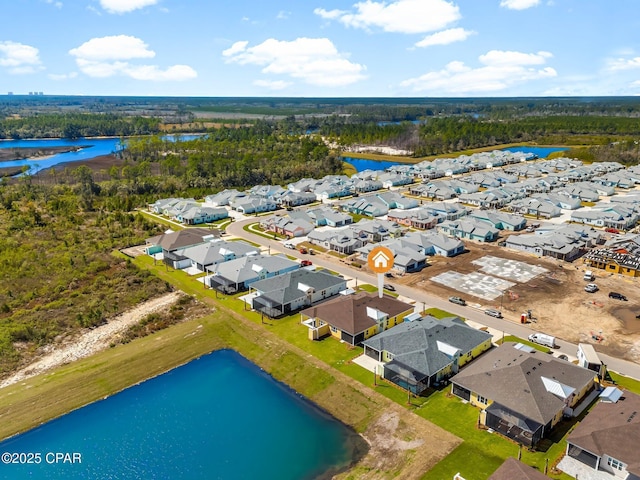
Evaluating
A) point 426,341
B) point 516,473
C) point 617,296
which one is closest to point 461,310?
point 426,341

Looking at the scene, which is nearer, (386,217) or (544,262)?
(544,262)

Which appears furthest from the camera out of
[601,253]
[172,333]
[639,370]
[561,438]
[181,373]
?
[601,253]

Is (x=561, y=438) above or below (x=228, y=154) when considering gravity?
below

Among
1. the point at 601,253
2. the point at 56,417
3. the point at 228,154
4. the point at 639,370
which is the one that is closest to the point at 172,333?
the point at 56,417

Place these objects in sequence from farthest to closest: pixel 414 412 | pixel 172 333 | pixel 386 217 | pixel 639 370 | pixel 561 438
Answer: pixel 386 217
pixel 172 333
pixel 639 370
pixel 414 412
pixel 561 438

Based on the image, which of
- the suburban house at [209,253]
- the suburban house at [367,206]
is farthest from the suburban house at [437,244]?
the suburban house at [209,253]

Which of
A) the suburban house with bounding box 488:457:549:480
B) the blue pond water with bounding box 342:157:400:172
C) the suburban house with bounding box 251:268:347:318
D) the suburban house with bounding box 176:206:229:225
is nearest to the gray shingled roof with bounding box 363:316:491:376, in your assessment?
the suburban house with bounding box 488:457:549:480

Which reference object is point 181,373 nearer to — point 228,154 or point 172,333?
point 172,333

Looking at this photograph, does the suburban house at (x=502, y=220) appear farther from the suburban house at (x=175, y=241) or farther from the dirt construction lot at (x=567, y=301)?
the suburban house at (x=175, y=241)
